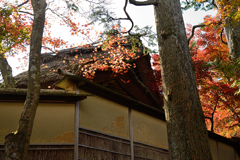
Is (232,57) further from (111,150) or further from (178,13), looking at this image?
(111,150)

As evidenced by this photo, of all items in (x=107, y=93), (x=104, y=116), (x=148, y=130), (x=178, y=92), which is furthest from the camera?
(x=148, y=130)

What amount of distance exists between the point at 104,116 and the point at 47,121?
1.97 m

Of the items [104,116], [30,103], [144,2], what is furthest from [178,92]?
[104,116]

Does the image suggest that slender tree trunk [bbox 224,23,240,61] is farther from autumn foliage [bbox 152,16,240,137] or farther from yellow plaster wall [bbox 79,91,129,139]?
yellow plaster wall [bbox 79,91,129,139]

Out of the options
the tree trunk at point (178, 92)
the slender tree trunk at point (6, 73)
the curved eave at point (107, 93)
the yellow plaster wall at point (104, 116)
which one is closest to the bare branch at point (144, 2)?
the tree trunk at point (178, 92)

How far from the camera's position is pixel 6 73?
10570mm

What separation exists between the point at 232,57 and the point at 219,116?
368 inches

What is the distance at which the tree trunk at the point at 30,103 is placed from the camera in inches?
160

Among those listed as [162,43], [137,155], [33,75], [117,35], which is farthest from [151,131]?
[33,75]

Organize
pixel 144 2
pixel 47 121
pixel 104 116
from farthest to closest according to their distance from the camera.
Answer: pixel 104 116, pixel 47 121, pixel 144 2

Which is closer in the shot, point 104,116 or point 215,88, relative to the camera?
point 104,116

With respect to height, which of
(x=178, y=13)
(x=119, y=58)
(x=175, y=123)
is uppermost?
(x=119, y=58)

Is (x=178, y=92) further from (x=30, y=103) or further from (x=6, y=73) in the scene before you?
(x=6, y=73)

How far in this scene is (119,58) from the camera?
42.3 feet
